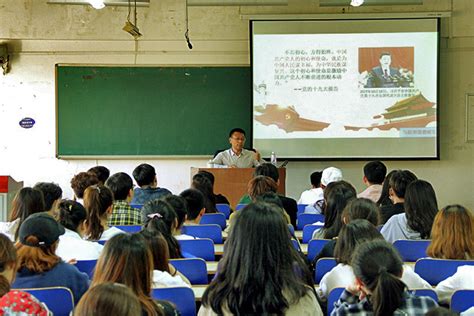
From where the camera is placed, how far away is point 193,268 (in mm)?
3459

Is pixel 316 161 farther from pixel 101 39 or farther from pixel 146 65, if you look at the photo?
pixel 101 39

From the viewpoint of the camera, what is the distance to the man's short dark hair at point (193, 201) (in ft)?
15.5

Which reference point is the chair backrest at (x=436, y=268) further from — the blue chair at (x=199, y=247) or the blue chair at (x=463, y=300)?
the blue chair at (x=199, y=247)

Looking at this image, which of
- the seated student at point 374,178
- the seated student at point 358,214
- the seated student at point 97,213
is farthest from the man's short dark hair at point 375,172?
the seated student at point 97,213

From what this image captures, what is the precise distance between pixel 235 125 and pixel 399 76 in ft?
7.47

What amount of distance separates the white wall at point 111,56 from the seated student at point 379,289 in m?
6.84

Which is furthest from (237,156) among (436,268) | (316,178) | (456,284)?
(456,284)

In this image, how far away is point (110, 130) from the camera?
920 centimetres

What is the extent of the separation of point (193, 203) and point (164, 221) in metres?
1.16

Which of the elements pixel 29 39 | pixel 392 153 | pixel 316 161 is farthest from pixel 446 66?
pixel 29 39

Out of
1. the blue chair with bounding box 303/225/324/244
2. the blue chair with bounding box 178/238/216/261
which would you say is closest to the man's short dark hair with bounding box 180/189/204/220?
the blue chair with bounding box 178/238/216/261

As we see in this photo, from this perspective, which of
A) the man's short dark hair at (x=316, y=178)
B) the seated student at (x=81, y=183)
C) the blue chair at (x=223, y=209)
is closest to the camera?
the seated student at (x=81, y=183)

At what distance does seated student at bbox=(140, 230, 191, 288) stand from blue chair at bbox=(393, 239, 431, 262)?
1635 millimetres

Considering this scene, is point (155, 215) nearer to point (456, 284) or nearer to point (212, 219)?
point (456, 284)
